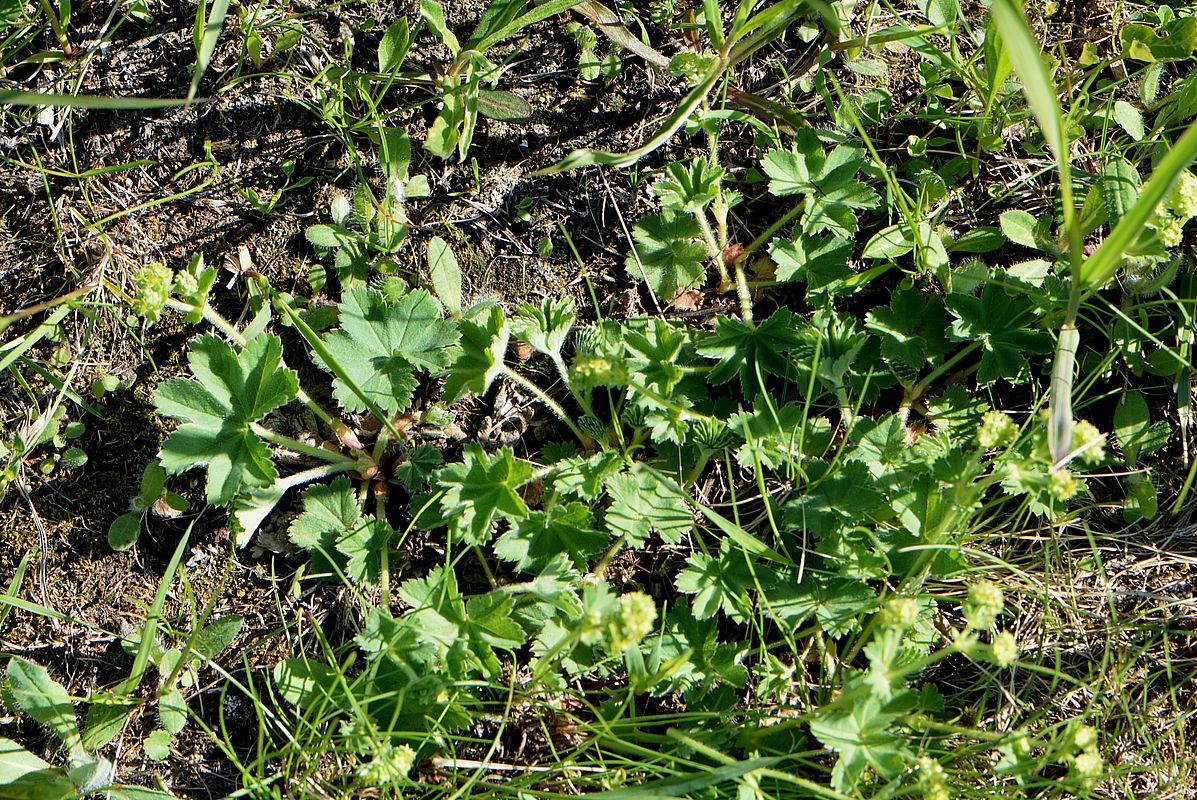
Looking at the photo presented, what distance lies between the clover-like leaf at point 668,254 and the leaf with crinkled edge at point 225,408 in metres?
1.03

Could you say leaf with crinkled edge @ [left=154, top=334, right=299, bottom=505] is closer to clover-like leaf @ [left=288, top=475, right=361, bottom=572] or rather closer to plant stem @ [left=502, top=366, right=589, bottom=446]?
clover-like leaf @ [left=288, top=475, right=361, bottom=572]

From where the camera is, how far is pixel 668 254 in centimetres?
279

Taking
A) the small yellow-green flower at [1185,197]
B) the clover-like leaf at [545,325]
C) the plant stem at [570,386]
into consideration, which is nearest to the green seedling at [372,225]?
the clover-like leaf at [545,325]

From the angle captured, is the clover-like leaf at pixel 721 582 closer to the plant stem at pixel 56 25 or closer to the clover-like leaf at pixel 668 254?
the clover-like leaf at pixel 668 254

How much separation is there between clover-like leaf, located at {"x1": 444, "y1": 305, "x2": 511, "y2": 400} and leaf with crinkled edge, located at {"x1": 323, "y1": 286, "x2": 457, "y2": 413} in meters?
0.06

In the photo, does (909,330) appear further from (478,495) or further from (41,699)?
(41,699)

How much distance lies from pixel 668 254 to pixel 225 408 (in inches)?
50.6

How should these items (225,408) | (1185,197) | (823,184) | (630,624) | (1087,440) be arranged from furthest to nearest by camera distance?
(823,184)
(225,408)
(1185,197)
(1087,440)
(630,624)

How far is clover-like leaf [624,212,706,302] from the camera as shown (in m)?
2.78

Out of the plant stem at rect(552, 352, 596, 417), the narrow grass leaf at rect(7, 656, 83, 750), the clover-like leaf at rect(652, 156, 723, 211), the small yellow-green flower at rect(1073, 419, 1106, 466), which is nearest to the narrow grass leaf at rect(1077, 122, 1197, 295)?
the small yellow-green flower at rect(1073, 419, 1106, 466)

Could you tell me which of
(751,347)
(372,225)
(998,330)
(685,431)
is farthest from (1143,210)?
(372,225)

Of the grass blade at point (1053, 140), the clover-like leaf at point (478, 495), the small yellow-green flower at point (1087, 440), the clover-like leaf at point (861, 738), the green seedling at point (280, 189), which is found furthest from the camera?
the green seedling at point (280, 189)

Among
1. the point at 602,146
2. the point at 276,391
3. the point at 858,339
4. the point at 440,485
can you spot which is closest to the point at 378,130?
the point at 602,146

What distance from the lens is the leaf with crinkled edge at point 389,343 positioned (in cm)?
259
